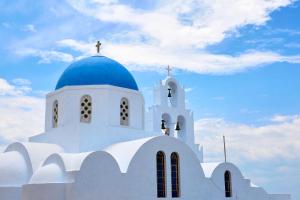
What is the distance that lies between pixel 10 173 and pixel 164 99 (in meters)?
8.72

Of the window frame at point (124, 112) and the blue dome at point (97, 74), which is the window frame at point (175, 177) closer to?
the window frame at point (124, 112)

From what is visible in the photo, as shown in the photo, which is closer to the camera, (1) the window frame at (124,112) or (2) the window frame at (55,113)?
(1) the window frame at (124,112)

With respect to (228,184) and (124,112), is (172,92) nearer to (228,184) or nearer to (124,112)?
(124,112)

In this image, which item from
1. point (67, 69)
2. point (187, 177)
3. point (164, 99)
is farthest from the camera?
point (164, 99)

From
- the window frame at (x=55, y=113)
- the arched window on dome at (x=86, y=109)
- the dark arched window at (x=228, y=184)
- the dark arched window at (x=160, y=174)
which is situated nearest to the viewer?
the dark arched window at (x=160, y=174)

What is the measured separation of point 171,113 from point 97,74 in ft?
16.3

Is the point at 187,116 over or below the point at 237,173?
over

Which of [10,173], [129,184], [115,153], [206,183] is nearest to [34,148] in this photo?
[10,173]

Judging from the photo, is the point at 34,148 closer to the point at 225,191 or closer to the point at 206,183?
the point at 206,183

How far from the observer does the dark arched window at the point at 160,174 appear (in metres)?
15.0

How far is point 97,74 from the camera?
1742 centimetres

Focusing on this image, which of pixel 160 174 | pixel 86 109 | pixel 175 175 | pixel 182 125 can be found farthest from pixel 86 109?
pixel 182 125

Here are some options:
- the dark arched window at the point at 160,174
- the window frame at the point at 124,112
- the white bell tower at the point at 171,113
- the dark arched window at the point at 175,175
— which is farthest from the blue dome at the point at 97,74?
the dark arched window at the point at 175,175

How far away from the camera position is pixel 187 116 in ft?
69.9
